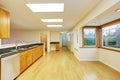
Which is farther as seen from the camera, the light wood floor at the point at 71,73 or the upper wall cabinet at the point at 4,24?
the light wood floor at the point at 71,73

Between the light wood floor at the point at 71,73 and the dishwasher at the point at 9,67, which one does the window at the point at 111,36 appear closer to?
the light wood floor at the point at 71,73

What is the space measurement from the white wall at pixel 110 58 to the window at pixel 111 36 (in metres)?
0.38

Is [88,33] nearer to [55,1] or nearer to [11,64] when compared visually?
[55,1]

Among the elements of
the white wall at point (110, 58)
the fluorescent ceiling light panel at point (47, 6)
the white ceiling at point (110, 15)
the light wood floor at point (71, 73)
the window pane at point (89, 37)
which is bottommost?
the light wood floor at point (71, 73)

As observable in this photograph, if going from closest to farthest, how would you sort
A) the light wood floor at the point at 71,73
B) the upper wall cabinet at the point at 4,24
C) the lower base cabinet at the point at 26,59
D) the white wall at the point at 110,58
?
the upper wall cabinet at the point at 4,24 < the light wood floor at the point at 71,73 < the lower base cabinet at the point at 26,59 < the white wall at the point at 110,58

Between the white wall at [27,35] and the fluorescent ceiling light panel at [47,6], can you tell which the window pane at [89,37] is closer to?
the fluorescent ceiling light panel at [47,6]

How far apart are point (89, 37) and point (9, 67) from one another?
17.1 ft

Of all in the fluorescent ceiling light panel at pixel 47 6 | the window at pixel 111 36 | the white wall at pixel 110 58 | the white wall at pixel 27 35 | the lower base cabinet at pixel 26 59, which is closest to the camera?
the fluorescent ceiling light panel at pixel 47 6

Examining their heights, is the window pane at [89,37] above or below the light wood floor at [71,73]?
above

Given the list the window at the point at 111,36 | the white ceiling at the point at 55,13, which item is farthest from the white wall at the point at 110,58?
the white ceiling at the point at 55,13

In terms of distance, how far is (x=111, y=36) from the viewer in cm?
591

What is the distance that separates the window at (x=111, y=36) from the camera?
533cm

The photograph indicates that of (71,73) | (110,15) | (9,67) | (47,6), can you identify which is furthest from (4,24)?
(110,15)

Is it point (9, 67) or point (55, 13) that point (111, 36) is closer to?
point (55, 13)
